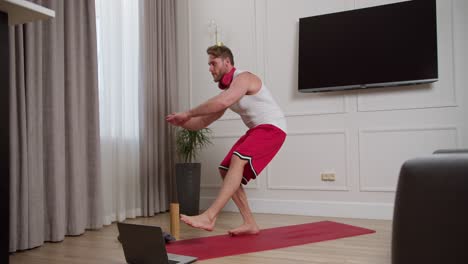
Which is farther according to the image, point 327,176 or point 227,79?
point 327,176

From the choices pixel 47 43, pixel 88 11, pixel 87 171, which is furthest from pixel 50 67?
pixel 87 171

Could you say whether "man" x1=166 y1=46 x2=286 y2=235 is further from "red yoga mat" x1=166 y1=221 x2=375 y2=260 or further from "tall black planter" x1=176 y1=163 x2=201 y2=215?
"tall black planter" x1=176 y1=163 x2=201 y2=215

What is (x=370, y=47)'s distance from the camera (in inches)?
137

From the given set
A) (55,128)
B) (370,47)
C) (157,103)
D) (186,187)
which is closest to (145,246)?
(55,128)

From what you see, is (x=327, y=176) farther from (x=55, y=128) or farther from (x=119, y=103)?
(x=55, y=128)

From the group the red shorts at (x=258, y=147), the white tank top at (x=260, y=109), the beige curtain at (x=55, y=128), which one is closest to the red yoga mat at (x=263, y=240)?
the red shorts at (x=258, y=147)

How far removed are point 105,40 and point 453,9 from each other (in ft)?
9.39

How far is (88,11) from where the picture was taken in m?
3.16

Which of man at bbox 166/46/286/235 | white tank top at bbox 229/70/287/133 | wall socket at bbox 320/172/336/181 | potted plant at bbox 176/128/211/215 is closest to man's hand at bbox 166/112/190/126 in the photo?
man at bbox 166/46/286/235

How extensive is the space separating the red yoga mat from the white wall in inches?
25.1

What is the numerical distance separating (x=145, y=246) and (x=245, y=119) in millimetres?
1202

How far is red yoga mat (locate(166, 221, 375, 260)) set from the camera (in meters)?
2.23

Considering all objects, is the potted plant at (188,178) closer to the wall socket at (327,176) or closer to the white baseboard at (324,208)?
the white baseboard at (324,208)

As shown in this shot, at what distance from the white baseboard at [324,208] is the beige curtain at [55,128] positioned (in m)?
1.53
